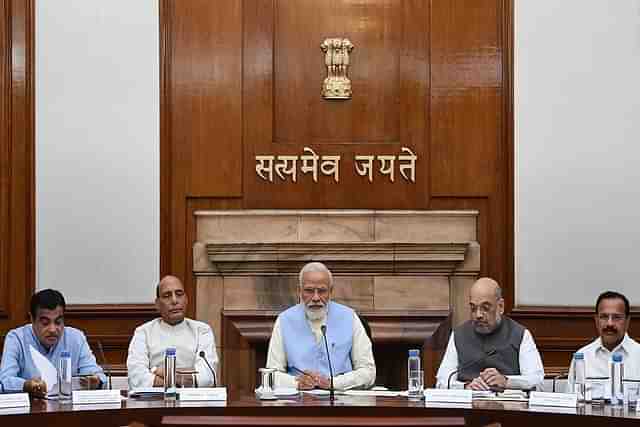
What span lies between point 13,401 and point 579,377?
2.36 meters

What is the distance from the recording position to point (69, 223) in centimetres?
870

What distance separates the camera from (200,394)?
6121 mm

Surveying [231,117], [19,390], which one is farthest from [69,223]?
[19,390]

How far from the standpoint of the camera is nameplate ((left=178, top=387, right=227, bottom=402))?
6.09m

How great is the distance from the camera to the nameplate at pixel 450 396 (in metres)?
6.00

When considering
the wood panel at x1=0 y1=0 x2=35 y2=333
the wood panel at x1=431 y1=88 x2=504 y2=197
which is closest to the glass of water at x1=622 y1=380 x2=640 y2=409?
the wood panel at x1=431 y1=88 x2=504 y2=197

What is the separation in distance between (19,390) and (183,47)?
2915 millimetres

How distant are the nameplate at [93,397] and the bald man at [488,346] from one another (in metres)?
1.71

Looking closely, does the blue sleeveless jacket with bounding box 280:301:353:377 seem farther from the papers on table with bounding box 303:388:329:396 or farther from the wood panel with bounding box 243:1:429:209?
the wood panel with bounding box 243:1:429:209

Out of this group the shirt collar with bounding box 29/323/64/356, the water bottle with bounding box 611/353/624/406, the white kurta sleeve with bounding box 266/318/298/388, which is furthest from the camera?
the white kurta sleeve with bounding box 266/318/298/388

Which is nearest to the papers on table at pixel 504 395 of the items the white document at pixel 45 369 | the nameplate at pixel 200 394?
the nameplate at pixel 200 394

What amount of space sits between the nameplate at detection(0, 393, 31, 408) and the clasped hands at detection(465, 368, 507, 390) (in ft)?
6.37

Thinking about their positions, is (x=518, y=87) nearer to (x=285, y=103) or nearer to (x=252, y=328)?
(x=285, y=103)

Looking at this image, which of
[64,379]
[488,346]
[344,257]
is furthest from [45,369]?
[344,257]
